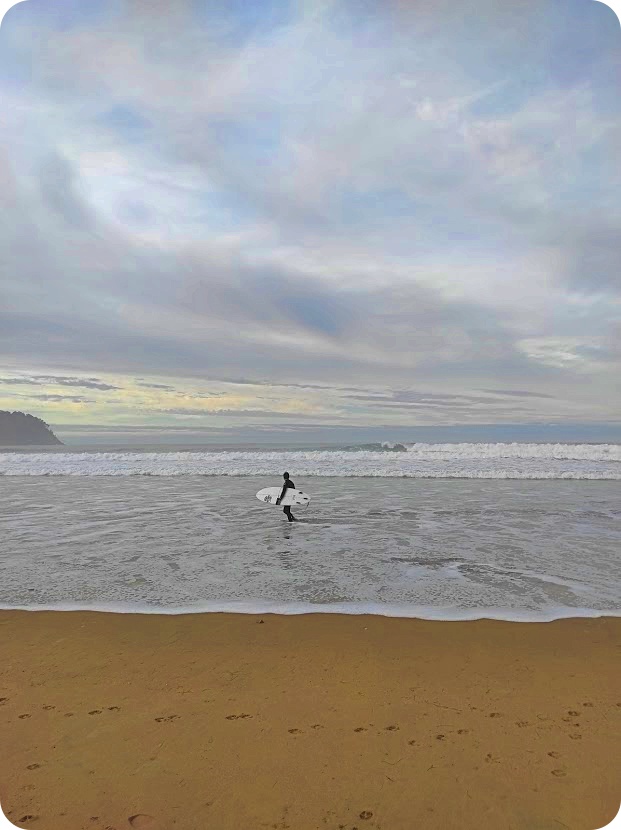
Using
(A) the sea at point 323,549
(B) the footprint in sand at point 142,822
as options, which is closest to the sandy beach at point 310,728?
(B) the footprint in sand at point 142,822

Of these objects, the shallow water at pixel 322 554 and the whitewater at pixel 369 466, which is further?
the whitewater at pixel 369 466

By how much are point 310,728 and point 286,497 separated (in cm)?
1049

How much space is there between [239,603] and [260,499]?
31.4 ft

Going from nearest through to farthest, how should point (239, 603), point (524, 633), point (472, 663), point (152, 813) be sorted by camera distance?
point (152, 813) < point (472, 663) < point (524, 633) < point (239, 603)

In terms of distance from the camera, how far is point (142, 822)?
9.00ft

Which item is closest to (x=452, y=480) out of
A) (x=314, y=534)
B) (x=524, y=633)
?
(x=314, y=534)

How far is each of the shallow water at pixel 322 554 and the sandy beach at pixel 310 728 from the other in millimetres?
1202

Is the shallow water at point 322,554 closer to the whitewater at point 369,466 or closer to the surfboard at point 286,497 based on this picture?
the surfboard at point 286,497

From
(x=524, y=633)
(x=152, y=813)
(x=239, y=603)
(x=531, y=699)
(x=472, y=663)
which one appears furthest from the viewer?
(x=239, y=603)

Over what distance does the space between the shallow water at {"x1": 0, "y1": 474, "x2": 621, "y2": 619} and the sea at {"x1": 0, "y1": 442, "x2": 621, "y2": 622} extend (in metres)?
0.04

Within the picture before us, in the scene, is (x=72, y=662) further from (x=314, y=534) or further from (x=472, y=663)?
(x=314, y=534)

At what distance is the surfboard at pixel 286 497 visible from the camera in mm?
14061

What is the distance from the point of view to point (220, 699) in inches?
157

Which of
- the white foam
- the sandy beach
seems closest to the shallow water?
the white foam
